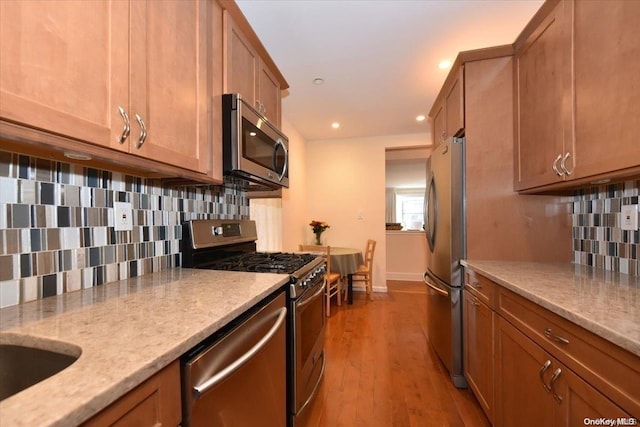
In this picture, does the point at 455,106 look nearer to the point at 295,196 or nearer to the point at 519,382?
the point at 519,382

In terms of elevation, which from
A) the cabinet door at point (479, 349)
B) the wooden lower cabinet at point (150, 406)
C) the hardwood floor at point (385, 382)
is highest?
the wooden lower cabinet at point (150, 406)

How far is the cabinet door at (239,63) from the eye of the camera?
1394 millimetres

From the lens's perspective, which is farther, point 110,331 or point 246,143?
point 246,143

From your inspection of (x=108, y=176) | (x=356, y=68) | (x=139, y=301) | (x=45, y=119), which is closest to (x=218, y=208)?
(x=108, y=176)

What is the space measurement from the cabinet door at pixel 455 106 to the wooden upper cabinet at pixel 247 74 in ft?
4.35

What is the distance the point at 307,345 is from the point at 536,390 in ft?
3.34

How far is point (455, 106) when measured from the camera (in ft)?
6.65

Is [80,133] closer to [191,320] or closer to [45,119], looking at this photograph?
[45,119]

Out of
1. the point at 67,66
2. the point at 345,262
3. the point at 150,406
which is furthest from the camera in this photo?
the point at 345,262

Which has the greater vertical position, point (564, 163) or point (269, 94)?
point (269, 94)

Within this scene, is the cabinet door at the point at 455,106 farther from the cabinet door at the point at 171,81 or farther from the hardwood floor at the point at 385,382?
the hardwood floor at the point at 385,382

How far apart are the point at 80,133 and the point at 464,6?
204cm

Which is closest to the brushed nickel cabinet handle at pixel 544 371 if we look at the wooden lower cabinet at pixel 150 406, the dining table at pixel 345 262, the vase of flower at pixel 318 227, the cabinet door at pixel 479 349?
the cabinet door at pixel 479 349

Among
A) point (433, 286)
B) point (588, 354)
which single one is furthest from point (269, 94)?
point (588, 354)
